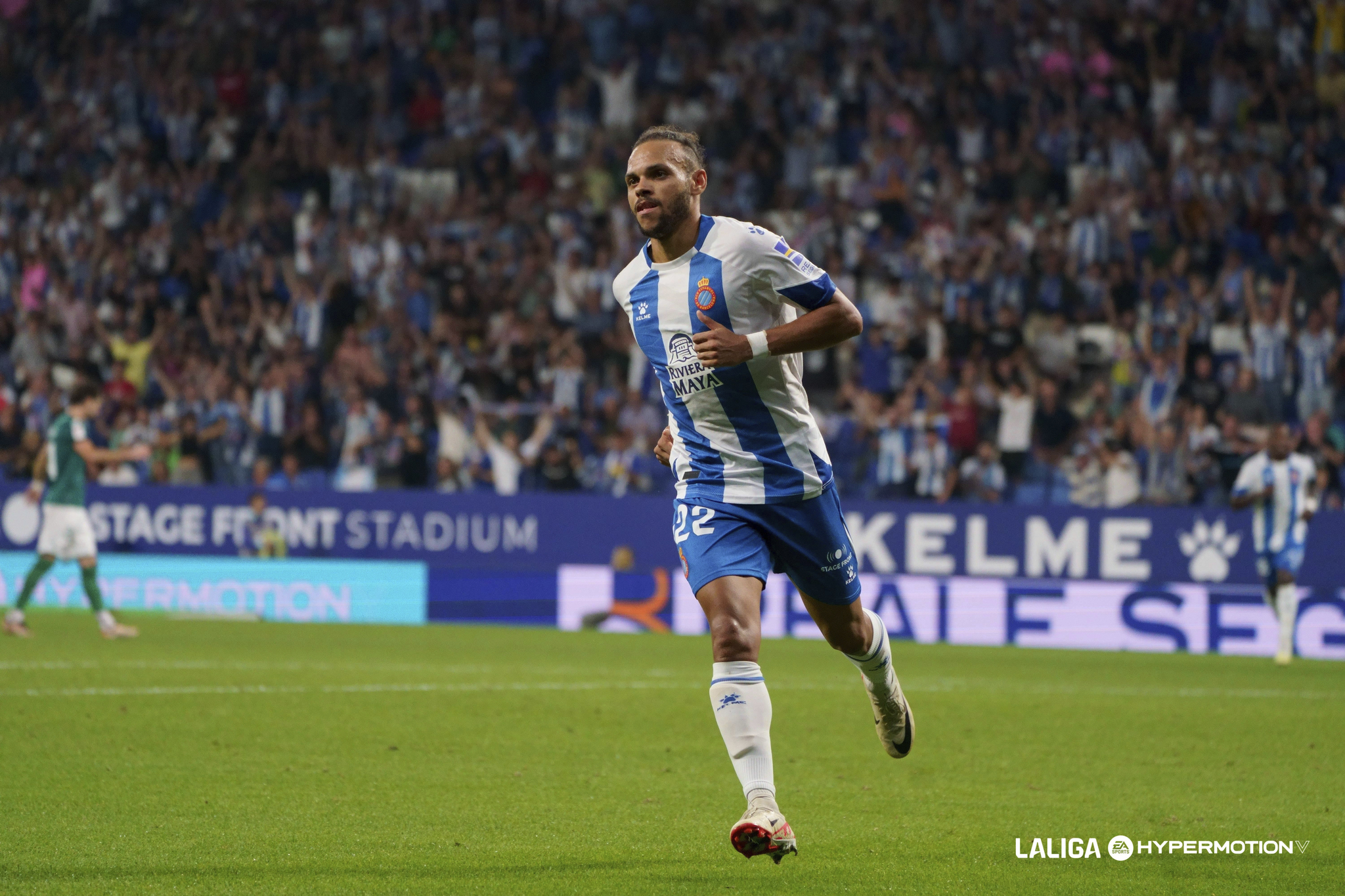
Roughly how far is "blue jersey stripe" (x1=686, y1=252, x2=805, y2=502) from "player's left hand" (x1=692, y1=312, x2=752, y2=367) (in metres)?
0.21

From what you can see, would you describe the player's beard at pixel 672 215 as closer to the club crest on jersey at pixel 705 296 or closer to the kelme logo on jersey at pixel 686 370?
the club crest on jersey at pixel 705 296

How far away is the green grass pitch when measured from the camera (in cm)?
544

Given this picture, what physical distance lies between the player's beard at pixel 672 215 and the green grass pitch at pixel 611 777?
2.17m

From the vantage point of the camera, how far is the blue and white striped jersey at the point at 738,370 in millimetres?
5680

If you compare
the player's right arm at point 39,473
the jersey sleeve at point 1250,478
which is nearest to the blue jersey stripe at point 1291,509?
the jersey sleeve at point 1250,478

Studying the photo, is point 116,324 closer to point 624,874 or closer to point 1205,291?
point 1205,291

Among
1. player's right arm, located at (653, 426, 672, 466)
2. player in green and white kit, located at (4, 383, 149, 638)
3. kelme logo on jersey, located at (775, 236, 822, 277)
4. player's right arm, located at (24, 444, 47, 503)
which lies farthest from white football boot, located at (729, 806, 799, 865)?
player's right arm, located at (24, 444, 47, 503)

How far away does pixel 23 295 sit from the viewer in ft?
75.5

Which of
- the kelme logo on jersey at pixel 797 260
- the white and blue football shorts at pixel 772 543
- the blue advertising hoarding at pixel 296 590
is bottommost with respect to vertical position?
the blue advertising hoarding at pixel 296 590

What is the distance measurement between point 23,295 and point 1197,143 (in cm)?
1585

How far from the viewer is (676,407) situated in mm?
5871

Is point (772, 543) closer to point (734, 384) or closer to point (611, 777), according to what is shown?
point (734, 384)

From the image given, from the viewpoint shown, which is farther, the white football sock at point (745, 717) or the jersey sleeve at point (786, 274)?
the jersey sleeve at point (786, 274)

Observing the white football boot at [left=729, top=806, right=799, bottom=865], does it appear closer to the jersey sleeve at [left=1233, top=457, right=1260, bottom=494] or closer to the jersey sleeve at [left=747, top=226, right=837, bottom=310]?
the jersey sleeve at [left=747, top=226, right=837, bottom=310]
